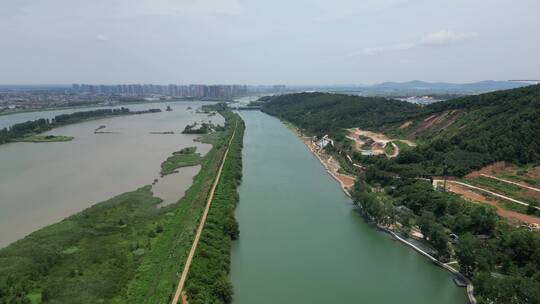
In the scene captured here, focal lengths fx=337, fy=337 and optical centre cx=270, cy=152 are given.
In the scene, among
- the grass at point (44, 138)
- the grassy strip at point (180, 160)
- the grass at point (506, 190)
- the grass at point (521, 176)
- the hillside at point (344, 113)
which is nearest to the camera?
the grass at point (506, 190)

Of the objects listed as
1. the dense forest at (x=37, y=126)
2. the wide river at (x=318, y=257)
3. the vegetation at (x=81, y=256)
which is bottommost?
the wide river at (x=318, y=257)

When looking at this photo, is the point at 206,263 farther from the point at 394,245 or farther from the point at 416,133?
the point at 416,133

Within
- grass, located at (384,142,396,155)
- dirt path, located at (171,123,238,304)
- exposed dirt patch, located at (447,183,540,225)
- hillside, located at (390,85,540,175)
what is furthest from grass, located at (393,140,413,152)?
dirt path, located at (171,123,238,304)

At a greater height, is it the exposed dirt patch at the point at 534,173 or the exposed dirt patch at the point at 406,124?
the exposed dirt patch at the point at 406,124

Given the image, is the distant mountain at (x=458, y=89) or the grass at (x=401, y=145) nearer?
the grass at (x=401, y=145)

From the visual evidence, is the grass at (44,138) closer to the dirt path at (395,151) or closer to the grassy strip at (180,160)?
the grassy strip at (180,160)

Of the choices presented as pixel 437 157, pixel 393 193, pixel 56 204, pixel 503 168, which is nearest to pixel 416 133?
pixel 437 157

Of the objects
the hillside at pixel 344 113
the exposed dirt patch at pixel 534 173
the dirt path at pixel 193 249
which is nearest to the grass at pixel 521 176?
the exposed dirt patch at pixel 534 173

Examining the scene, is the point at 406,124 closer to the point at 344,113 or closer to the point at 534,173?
the point at 344,113
